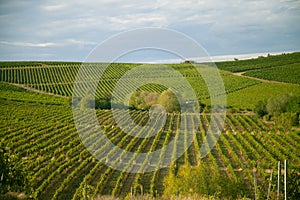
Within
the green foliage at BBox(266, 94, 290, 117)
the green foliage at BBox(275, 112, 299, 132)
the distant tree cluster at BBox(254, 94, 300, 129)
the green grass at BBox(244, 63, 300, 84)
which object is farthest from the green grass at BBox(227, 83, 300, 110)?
the green foliage at BBox(275, 112, 299, 132)

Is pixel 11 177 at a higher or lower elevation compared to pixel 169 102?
higher

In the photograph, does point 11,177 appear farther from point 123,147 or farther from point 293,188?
point 123,147

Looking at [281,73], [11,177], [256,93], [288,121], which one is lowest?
[288,121]

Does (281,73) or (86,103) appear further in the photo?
(281,73)

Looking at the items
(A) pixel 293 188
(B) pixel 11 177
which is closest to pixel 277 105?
(A) pixel 293 188

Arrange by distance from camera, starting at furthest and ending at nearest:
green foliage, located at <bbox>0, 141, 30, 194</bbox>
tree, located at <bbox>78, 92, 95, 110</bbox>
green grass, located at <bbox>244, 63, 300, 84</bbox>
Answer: green grass, located at <bbox>244, 63, 300, 84</bbox> → tree, located at <bbox>78, 92, 95, 110</bbox> → green foliage, located at <bbox>0, 141, 30, 194</bbox>

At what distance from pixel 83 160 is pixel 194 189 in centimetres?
1173

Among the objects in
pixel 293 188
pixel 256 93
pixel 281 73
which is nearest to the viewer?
pixel 293 188

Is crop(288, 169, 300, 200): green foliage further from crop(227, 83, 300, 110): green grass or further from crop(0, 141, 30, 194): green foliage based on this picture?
crop(227, 83, 300, 110): green grass

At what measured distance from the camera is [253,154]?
27297 mm

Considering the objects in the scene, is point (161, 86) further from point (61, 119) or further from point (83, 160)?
point (83, 160)

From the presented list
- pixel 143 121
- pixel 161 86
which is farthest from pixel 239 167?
pixel 161 86

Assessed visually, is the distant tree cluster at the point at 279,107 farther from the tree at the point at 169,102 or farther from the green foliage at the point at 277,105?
the tree at the point at 169,102

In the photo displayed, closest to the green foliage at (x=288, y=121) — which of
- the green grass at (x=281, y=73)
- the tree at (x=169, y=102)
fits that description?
the tree at (x=169, y=102)
